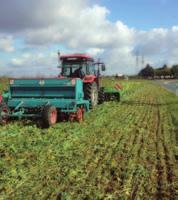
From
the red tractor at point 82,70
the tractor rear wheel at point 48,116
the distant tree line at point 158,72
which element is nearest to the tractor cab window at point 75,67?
the red tractor at point 82,70

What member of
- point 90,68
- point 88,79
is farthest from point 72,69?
point 88,79

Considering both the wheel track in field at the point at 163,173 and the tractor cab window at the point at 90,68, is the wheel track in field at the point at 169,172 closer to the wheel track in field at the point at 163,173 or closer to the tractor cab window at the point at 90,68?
the wheel track in field at the point at 163,173

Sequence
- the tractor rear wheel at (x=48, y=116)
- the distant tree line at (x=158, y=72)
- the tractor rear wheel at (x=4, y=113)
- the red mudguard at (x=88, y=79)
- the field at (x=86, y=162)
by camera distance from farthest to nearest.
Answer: the distant tree line at (x=158, y=72) → the red mudguard at (x=88, y=79) → the tractor rear wheel at (x=4, y=113) → the tractor rear wheel at (x=48, y=116) → the field at (x=86, y=162)

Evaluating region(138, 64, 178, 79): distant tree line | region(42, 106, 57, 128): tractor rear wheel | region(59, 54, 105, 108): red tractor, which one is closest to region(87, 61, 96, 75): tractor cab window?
region(59, 54, 105, 108): red tractor

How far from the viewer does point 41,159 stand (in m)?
8.56

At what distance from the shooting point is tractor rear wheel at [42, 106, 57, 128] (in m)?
12.6

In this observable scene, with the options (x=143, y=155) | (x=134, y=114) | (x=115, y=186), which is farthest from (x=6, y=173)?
(x=134, y=114)

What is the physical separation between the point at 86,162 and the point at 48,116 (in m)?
4.36

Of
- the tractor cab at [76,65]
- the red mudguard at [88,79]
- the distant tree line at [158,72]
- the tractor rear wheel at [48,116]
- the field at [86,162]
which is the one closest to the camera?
the field at [86,162]

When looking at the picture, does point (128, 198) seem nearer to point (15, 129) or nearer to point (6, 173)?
point (6, 173)

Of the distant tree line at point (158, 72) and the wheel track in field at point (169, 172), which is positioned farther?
the distant tree line at point (158, 72)

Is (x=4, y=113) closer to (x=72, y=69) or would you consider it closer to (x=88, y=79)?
(x=88, y=79)

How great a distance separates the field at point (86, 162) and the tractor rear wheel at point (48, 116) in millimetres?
270

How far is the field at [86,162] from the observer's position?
6.75 meters
